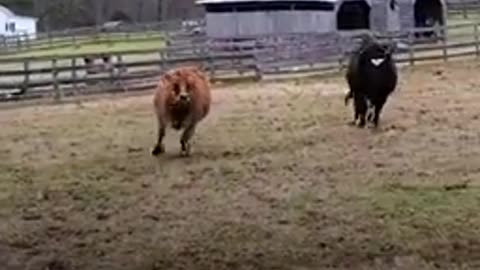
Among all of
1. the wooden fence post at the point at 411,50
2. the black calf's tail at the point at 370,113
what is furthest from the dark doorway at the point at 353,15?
the black calf's tail at the point at 370,113

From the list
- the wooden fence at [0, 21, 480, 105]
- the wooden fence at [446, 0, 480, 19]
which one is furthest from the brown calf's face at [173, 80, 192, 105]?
the wooden fence at [446, 0, 480, 19]

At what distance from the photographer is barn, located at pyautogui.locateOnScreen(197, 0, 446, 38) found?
32500 mm

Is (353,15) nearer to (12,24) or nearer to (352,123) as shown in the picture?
(352,123)

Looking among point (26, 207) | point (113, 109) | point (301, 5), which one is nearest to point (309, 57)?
point (301, 5)

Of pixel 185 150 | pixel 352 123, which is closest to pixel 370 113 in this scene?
pixel 352 123

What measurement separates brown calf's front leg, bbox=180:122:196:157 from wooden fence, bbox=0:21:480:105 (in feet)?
30.0

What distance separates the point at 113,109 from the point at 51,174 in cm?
698

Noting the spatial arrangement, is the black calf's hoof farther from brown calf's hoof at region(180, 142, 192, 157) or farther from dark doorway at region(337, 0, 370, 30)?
dark doorway at region(337, 0, 370, 30)

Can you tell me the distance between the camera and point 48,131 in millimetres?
15070

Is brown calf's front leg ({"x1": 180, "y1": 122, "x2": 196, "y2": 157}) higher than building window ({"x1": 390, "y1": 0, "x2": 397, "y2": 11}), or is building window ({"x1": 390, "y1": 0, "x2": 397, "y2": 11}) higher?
building window ({"x1": 390, "y1": 0, "x2": 397, "y2": 11})

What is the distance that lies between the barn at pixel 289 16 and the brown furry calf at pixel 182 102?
65.9 ft

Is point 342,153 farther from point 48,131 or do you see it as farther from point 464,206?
point 48,131

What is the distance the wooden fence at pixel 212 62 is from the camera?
21250mm

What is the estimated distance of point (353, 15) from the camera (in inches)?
1388
